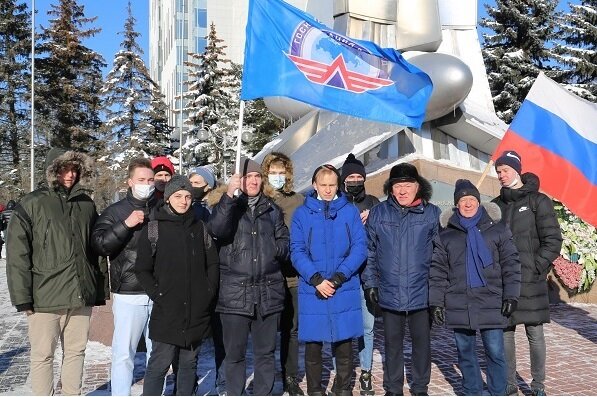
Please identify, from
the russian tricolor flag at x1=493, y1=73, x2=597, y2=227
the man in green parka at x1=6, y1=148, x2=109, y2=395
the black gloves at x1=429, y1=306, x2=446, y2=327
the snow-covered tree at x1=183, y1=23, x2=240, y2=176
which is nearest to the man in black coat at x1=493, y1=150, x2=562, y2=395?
the black gloves at x1=429, y1=306, x2=446, y2=327

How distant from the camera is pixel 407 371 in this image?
17.3ft

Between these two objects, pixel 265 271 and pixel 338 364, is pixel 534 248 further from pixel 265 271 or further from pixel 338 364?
pixel 265 271

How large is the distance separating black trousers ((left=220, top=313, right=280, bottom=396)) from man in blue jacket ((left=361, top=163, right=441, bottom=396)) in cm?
80

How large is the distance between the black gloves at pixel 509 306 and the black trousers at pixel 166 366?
2114mm

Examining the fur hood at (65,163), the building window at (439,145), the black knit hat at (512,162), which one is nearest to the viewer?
the fur hood at (65,163)

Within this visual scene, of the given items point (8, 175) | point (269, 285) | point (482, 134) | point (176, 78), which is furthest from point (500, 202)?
point (176, 78)

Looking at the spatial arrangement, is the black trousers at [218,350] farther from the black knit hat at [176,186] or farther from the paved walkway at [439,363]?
the black knit hat at [176,186]

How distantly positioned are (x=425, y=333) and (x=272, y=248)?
4.21 feet

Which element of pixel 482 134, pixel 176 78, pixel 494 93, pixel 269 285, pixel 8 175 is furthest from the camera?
pixel 176 78

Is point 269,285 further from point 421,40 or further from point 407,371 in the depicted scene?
point 421,40

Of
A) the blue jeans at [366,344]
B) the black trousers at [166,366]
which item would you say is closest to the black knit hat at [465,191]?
the blue jeans at [366,344]

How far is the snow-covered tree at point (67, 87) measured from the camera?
3581 cm

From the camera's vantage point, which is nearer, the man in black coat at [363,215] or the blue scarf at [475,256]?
the blue scarf at [475,256]

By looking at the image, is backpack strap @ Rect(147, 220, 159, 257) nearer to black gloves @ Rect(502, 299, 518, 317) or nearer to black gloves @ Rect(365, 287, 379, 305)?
black gloves @ Rect(365, 287, 379, 305)
